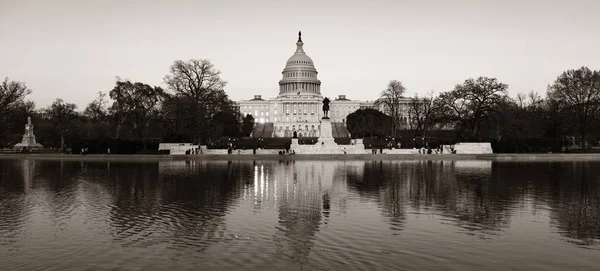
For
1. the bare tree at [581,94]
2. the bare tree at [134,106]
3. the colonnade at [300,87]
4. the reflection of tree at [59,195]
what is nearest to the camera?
the reflection of tree at [59,195]

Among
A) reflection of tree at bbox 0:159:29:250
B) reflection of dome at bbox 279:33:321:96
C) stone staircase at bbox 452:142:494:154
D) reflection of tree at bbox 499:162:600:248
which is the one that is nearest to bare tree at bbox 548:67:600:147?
stone staircase at bbox 452:142:494:154

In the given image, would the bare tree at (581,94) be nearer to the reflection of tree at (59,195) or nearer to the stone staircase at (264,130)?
the reflection of tree at (59,195)

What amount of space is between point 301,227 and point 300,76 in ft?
436

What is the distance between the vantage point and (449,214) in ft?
45.7

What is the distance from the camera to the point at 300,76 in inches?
5650

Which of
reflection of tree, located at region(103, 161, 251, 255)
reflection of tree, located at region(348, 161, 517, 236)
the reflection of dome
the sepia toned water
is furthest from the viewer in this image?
the reflection of dome

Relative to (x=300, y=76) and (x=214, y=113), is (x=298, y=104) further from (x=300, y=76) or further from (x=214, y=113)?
(x=214, y=113)

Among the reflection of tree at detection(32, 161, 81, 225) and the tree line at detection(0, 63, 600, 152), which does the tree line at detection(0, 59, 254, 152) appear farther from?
the reflection of tree at detection(32, 161, 81, 225)

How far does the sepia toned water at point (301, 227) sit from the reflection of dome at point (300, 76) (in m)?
124

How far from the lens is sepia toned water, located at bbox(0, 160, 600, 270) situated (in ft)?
29.8

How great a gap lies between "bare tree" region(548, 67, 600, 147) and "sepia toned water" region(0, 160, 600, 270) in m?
40.2

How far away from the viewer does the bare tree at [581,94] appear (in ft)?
181

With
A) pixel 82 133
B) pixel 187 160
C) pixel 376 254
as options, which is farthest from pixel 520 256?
pixel 82 133

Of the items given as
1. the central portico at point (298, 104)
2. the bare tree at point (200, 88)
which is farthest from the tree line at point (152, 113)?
the central portico at point (298, 104)
